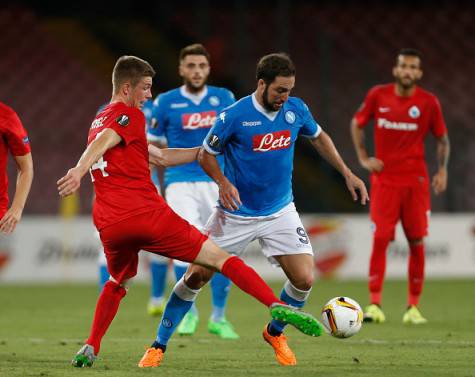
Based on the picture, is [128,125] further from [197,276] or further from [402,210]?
[402,210]

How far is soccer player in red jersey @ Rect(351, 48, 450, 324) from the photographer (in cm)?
908

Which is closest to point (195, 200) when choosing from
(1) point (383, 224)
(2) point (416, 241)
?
(1) point (383, 224)

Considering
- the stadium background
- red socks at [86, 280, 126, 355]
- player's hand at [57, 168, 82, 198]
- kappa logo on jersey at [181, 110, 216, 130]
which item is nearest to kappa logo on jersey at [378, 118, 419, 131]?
kappa logo on jersey at [181, 110, 216, 130]

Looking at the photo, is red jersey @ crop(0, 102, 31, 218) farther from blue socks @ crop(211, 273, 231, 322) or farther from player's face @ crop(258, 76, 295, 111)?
blue socks @ crop(211, 273, 231, 322)

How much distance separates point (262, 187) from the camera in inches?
252

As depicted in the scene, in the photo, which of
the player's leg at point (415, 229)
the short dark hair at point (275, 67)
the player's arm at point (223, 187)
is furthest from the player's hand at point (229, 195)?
the player's leg at point (415, 229)

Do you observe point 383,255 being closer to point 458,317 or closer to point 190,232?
point 458,317

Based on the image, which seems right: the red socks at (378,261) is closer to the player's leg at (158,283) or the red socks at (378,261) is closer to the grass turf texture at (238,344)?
the grass turf texture at (238,344)

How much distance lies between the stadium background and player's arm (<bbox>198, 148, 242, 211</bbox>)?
7760mm

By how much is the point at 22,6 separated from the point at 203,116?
955cm


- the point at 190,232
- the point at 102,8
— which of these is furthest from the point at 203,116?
the point at 102,8

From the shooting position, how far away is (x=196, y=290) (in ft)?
20.7

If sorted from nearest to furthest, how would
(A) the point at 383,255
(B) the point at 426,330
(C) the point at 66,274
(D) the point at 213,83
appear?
1. (B) the point at 426,330
2. (A) the point at 383,255
3. (C) the point at 66,274
4. (D) the point at 213,83

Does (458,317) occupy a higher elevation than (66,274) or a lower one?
higher
